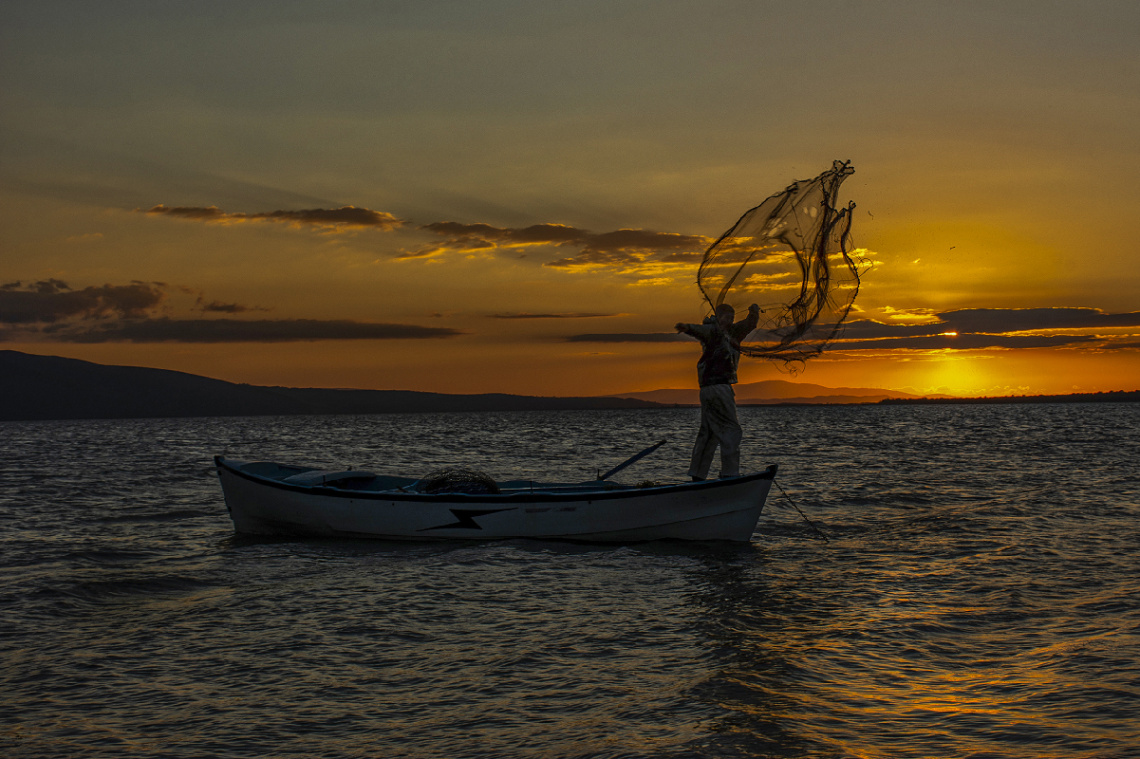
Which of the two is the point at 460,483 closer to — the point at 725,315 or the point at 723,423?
the point at 723,423

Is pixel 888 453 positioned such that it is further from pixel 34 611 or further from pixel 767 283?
pixel 34 611

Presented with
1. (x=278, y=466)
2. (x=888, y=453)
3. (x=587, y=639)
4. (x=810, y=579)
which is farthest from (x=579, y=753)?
(x=888, y=453)

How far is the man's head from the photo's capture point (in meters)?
14.4

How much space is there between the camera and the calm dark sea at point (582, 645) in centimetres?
722

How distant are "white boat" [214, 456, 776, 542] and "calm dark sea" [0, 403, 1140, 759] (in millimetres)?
407

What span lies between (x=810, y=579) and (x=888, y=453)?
4309 centimetres

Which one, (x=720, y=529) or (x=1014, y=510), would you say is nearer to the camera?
(x=720, y=529)

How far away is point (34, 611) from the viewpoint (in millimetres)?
12398

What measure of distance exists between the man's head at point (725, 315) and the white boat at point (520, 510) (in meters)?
2.82

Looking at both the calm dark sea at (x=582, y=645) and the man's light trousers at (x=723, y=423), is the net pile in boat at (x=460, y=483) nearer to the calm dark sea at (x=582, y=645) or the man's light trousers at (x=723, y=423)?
the calm dark sea at (x=582, y=645)

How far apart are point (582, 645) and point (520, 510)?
6.98 metres

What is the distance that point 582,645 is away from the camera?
9.95 meters

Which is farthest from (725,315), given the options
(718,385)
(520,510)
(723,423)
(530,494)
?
(520,510)

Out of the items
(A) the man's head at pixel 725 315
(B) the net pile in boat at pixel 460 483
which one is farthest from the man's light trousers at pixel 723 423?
(B) the net pile in boat at pixel 460 483
